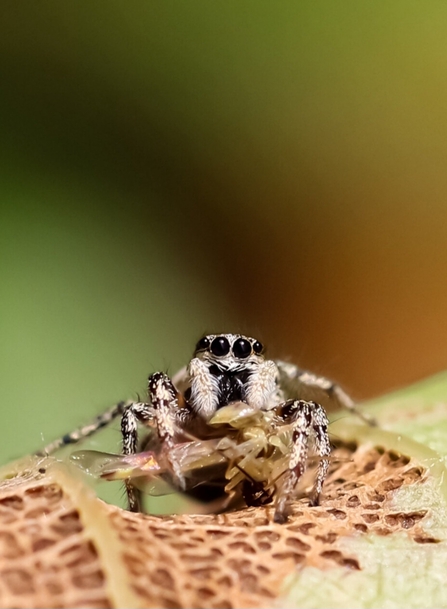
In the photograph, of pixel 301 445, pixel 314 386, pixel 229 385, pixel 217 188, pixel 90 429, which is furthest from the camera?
pixel 217 188

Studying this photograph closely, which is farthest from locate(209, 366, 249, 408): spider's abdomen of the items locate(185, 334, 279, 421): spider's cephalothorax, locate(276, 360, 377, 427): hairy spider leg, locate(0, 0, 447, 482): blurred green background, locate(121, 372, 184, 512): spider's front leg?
locate(0, 0, 447, 482): blurred green background

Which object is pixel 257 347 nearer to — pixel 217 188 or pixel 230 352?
pixel 230 352

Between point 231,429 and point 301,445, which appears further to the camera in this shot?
point 231,429

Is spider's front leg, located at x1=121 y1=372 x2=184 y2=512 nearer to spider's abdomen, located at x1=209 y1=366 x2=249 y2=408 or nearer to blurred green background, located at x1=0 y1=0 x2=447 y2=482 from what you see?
spider's abdomen, located at x1=209 y1=366 x2=249 y2=408

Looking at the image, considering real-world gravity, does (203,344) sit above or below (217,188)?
below

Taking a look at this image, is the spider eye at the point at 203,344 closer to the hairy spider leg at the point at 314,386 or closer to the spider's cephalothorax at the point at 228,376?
the spider's cephalothorax at the point at 228,376

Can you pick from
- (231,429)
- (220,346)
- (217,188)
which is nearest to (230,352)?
(220,346)

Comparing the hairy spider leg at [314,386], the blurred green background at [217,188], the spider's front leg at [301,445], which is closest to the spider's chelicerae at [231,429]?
the spider's front leg at [301,445]
